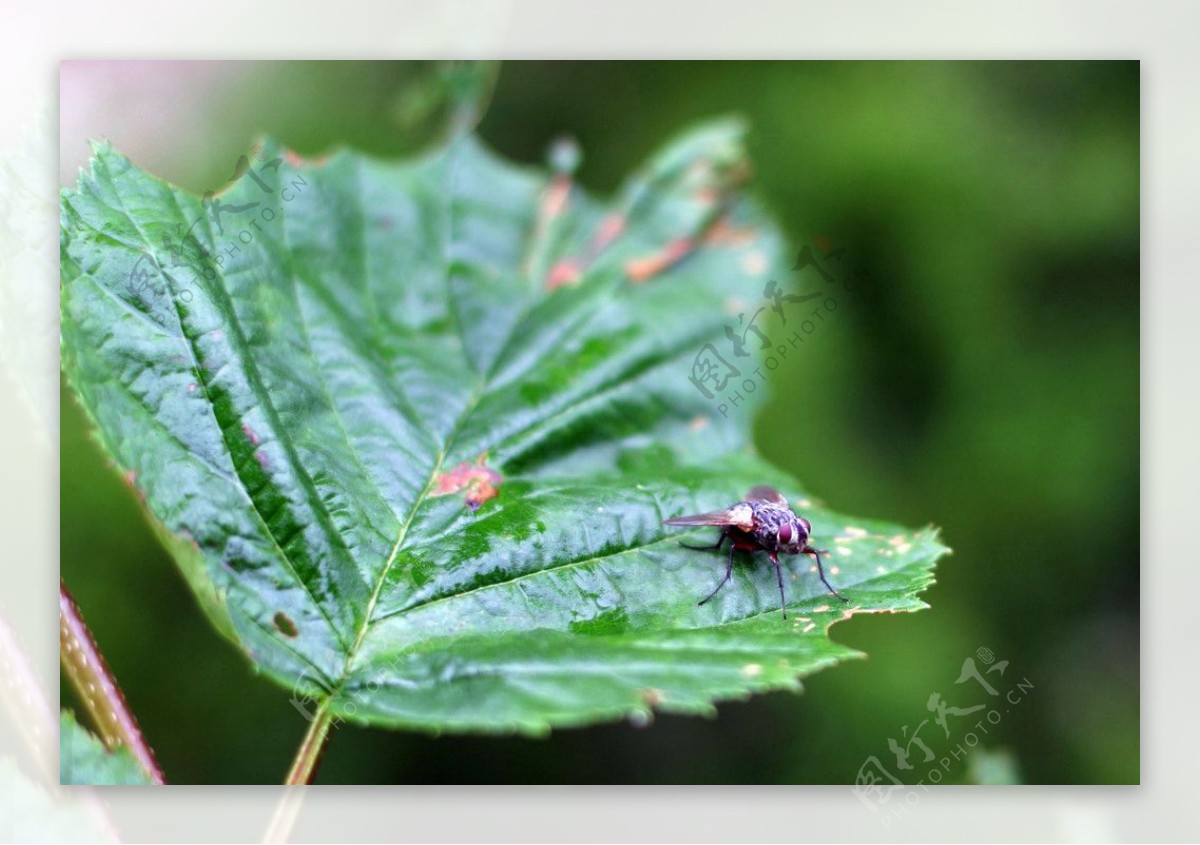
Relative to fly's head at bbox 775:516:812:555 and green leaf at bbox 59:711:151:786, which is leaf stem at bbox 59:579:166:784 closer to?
green leaf at bbox 59:711:151:786

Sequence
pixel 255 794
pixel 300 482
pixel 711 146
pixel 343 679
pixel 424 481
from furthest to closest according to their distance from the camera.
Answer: pixel 711 146 → pixel 255 794 → pixel 424 481 → pixel 300 482 → pixel 343 679

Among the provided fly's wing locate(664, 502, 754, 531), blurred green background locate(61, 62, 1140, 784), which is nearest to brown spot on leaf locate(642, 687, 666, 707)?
fly's wing locate(664, 502, 754, 531)

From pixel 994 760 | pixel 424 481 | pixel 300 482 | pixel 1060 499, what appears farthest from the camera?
pixel 1060 499

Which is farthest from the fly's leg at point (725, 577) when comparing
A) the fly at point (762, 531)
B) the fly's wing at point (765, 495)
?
the fly's wing at point (765, 495)

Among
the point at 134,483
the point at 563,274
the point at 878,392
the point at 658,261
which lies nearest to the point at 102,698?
the point at 134,483

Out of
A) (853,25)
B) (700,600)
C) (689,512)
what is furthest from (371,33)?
(700,600)

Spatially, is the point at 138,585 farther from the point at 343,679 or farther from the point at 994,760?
the point at 994,760

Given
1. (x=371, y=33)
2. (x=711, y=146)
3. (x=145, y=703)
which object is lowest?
(x=145, y=703)
